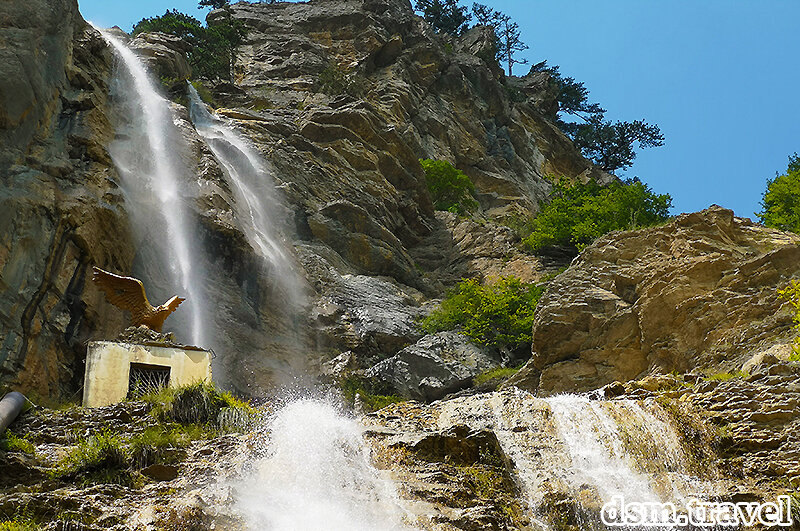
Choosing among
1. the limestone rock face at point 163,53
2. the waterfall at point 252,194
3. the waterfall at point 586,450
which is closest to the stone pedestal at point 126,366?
the waterfall at point 586,450

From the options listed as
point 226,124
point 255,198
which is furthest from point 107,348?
point 226,124

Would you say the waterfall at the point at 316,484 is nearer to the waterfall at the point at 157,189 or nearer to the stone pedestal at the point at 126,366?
the stone pedestal at the point at 126,366

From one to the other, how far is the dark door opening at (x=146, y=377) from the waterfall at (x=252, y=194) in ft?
29.8

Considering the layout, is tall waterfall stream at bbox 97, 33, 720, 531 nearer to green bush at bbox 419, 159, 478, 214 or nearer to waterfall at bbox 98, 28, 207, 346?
waterfall at bbox 98, 28, 207, 346

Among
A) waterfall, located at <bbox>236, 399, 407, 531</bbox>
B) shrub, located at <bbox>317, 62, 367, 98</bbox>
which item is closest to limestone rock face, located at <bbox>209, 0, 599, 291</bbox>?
shrub, located at <bbox>317, 62, 367, 98</bbox>

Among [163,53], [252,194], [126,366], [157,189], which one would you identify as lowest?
[126,366]

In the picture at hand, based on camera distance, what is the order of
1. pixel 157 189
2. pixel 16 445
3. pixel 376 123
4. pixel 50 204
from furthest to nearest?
pixel 376 123, pixel 157 189, pixel 50 204, pixel 16 445

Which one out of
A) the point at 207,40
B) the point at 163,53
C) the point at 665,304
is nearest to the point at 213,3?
the point at 207,40

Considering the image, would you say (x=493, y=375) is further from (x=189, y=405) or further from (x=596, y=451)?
(x=189, y=405)

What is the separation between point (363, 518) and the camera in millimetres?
10086

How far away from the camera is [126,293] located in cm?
1647

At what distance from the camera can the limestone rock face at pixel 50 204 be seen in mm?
16984

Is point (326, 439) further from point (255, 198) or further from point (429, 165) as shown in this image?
point (429, 165)

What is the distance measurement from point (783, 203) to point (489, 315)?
43.4 ft
